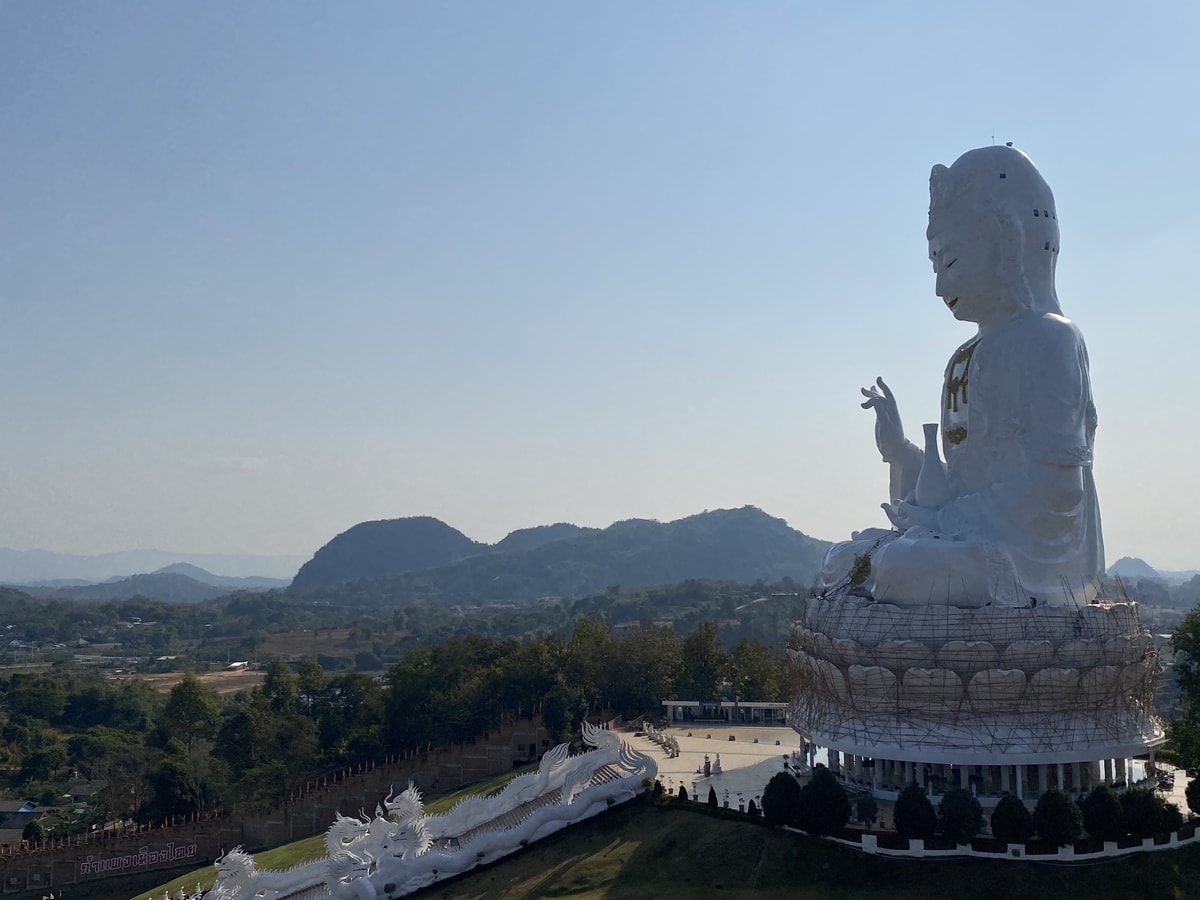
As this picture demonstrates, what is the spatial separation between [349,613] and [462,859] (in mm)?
168301

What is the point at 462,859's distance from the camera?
75.0 ft

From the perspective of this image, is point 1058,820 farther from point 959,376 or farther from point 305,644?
point 305,644

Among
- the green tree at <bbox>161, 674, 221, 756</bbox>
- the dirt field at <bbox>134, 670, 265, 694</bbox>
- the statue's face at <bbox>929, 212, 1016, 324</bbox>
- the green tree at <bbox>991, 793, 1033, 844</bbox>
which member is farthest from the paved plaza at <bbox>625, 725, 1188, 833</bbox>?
the dirt field at <bbox>134, 670, 265, 694</bbox>

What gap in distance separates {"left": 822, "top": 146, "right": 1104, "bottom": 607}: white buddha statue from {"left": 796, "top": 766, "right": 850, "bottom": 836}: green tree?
4.63 m

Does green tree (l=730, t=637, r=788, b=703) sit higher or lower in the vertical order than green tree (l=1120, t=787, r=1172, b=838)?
higher

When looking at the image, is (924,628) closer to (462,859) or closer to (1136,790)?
(1136,790)

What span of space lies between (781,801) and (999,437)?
32.1 ft

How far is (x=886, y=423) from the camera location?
1166 inches

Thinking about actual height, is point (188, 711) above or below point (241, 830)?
above

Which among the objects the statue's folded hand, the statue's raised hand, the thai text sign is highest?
the statue's raised hand

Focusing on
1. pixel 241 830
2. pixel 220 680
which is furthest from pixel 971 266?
pixel 220 680

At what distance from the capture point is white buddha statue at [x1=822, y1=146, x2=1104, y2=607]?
24.0m

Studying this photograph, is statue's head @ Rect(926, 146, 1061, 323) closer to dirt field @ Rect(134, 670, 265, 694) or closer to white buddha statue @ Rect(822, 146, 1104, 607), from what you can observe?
white buddha statue @ Rect(822, 146, 1104, 607)

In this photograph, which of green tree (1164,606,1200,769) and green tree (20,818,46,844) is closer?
green tree (1164,606,1200,769)
